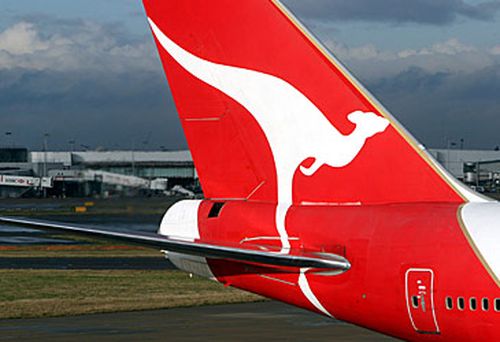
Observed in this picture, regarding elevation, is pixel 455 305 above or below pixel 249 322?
above

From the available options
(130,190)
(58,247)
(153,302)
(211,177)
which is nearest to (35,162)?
(130,190)

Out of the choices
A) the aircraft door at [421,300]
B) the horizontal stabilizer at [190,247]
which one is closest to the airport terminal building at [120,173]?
the aircraft door at [421,300]

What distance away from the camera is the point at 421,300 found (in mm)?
13750

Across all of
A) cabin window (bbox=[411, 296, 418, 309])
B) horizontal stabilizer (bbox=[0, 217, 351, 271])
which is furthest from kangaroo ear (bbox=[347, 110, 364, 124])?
cabin window (bbox=[411, 296, 418, 309])

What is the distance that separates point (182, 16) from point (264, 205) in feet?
10.4

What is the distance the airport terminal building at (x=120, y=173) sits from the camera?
107m

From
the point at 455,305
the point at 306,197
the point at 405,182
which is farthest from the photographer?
the point at 306,197

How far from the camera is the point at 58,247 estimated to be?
200ft

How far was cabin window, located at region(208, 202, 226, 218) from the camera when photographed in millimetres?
16312

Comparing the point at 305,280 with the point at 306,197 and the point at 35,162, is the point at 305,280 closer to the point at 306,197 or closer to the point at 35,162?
the point at 306,197

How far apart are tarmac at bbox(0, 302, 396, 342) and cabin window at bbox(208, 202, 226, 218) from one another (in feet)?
24.0

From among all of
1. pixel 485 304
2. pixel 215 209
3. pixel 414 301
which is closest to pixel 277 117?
pixel 215 209

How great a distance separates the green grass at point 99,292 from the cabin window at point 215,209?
1379 centimetres

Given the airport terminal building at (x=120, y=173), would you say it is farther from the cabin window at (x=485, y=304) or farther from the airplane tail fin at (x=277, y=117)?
the cabin window at (x=485, y=304)
